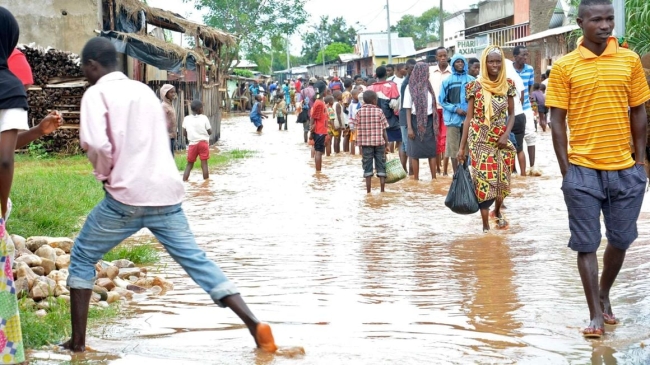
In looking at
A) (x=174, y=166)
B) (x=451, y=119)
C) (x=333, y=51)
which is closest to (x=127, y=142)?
(x=174, y=166)

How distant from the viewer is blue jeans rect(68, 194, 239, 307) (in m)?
5.00

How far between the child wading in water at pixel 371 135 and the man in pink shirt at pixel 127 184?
8646 millimetres

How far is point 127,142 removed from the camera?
4.88 m

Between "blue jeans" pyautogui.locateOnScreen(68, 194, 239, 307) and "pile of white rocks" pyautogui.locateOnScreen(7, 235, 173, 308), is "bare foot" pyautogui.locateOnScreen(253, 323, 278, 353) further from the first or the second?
"pile of white rocks" pyautogui.locateOnScreen(7, 235, 173, 308)

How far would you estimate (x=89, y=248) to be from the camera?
5.07m

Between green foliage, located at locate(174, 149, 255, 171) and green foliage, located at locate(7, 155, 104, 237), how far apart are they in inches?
75.3

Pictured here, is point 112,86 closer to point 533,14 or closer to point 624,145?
point 624,145

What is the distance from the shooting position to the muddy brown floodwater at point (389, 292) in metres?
5.17

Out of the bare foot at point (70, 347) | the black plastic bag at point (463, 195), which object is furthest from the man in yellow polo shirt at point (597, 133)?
the black plastic bag at point (463, 195)

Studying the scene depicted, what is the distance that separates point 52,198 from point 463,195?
5.00 m

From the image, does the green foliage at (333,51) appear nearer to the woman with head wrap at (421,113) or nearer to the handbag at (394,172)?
the woman with head wrap at (421,113)

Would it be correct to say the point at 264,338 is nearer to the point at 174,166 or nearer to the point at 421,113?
the point at 174,166

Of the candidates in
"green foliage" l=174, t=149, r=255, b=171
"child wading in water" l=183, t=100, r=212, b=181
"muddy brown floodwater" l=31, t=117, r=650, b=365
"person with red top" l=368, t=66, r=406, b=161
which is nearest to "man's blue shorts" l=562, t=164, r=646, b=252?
"muddy brown floodwater" l=31, t=117, r=650, b=365

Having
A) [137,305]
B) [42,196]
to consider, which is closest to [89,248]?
[137,305]
